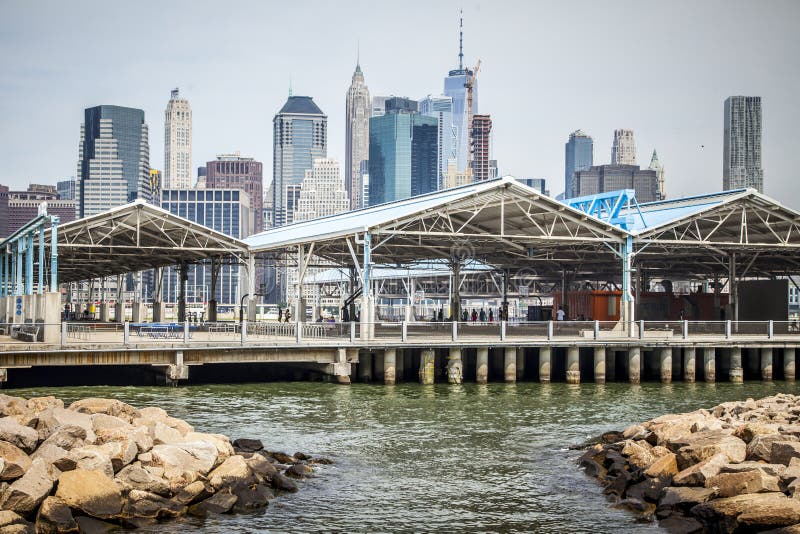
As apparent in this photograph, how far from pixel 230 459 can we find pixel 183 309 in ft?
151

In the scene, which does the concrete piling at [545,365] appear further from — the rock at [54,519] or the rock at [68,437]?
the rock at [54,519]

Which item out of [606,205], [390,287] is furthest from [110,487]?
[390,287]

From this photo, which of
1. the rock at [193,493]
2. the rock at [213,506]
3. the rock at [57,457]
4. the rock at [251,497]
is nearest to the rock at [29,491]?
the rock at [57,457]

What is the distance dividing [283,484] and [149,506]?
3524mm

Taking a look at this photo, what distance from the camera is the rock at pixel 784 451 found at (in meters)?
21.1

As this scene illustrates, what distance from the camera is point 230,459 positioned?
22.7 metres

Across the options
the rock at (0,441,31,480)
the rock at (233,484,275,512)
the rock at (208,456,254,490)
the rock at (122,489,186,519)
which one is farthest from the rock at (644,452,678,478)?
the rock at (0,441,31,480)

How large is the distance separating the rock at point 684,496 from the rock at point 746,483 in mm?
251

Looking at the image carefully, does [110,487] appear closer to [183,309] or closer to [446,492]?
[446,492]

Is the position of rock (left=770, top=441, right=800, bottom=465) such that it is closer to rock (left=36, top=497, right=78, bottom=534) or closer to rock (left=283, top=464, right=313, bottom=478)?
rock (left=283, top=464, right=313, bottom=478)

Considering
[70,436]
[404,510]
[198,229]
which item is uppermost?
[198,229]

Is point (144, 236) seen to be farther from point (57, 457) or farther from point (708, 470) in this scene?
point (708, 470)

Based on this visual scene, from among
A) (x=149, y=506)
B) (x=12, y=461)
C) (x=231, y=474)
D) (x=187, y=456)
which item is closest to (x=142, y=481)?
(x=149, y=506)

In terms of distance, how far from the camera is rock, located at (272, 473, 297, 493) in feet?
74.8
